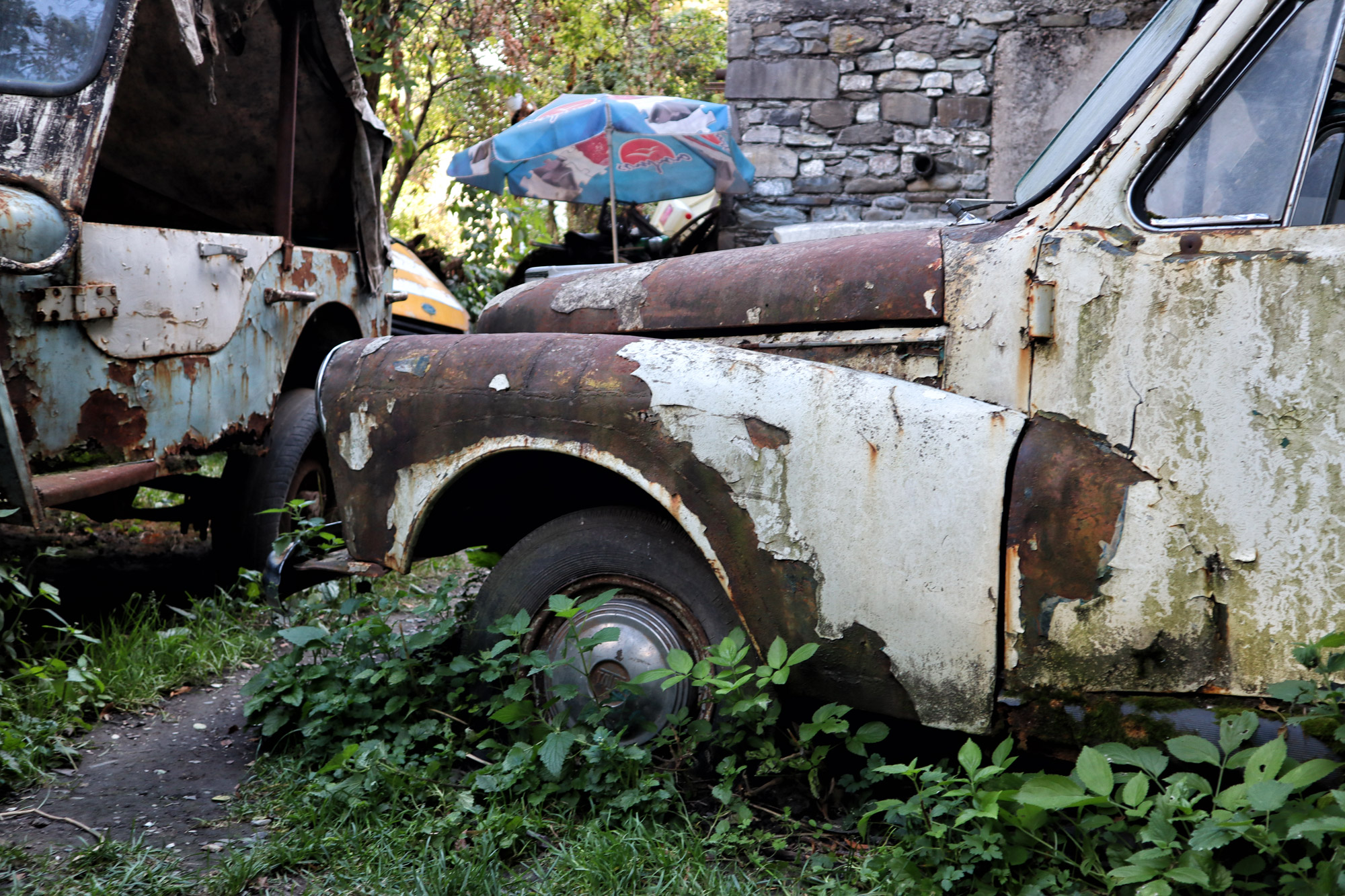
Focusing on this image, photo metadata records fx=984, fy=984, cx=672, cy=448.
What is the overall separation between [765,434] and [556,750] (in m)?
0.83

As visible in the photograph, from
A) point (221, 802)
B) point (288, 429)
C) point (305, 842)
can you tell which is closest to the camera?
point (305, 842)

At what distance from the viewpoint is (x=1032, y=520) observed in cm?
181

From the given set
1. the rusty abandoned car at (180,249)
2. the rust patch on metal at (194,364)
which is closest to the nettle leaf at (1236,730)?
the rusty abandoned car at (180,249)

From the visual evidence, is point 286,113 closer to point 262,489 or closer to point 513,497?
point 262,489

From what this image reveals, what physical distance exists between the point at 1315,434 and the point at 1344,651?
37 cm

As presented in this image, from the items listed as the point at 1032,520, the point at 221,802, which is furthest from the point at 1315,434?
the point at 221,802

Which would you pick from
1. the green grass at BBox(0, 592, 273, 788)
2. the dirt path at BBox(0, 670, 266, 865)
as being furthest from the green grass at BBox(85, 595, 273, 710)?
the dirt path at BBox(0, 670, 266, 865)

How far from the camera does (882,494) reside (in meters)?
1.90

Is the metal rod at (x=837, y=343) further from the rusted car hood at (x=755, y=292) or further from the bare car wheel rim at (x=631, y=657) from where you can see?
the bare car wheel rim at (x=631, y=657)

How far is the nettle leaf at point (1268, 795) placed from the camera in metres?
1.56

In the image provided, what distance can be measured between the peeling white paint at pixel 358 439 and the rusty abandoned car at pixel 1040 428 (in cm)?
22

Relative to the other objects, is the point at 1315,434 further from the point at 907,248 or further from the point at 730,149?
the point at 730,149

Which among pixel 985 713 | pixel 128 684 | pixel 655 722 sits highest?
pixel 985 713

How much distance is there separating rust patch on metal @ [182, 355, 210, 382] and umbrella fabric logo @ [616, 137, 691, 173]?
4.76 metres
